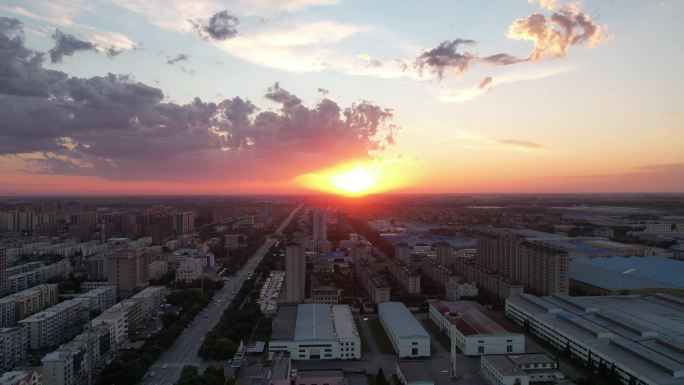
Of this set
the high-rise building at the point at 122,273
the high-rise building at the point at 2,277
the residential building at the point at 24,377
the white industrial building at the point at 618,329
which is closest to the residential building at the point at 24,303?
the high-rise building at the point at 122,273

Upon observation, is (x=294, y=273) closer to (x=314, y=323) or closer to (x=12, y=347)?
(x=314, y=323)

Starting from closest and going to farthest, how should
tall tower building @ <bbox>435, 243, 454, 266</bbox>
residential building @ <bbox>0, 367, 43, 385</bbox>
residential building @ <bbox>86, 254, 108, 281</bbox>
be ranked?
1. residential building @ <bbox>0, 367, 43, 385</bbox>
2. residential building @ <bbox>86, 254, 108, 281</bbox>
3. tall tower building @ <bbox>435, 243, 454, 266</bbox>

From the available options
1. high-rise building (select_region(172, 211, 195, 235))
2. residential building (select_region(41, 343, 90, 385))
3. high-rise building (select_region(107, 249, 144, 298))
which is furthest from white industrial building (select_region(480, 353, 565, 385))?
high-rise building (select_region(172, 211, 195, 235))

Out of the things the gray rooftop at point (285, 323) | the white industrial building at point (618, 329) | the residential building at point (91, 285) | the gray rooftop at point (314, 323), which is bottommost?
the residential building at point (91, 285)

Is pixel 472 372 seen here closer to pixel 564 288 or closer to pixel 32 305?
pixel 564 288

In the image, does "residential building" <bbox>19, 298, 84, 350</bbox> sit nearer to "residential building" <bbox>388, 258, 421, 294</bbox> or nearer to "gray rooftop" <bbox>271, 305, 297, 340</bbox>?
"gray rooftop" <bbox>271, 305, 297, 340</bbox>

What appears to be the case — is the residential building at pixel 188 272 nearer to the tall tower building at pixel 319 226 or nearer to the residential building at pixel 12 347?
the residential building at pixel 12 347

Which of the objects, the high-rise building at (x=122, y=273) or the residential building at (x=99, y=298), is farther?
the high-rise building at (x=122, y=273)
